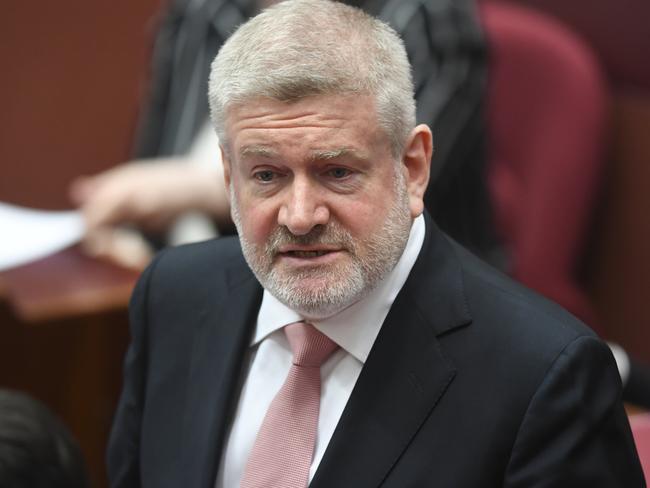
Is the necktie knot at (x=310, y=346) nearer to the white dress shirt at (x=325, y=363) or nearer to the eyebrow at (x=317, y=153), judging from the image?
the white dress shirt at (x=325, y=363)

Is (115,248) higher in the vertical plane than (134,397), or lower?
lower

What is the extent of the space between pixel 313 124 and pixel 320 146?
0.9 inches

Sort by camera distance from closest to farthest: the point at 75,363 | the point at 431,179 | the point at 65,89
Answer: the point at 431,179
the point at 75,363
the point at 65,89

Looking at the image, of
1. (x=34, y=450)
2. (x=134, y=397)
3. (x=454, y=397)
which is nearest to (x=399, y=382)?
(x=454, y=397)

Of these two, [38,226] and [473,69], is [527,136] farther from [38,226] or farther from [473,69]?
[38,226]

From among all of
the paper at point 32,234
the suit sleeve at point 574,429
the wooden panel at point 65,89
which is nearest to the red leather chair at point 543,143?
the paper at point 32,234

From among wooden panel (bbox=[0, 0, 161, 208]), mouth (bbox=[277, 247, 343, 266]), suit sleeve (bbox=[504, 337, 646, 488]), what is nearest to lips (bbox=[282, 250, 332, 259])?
mouth (bbox=[277, 247, 343, 266])

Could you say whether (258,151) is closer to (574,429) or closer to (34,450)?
(574,429)

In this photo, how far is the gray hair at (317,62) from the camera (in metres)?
1.21

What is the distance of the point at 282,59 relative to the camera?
121 cm

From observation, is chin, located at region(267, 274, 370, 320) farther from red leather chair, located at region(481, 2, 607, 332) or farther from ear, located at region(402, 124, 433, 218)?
red leather chair, located at region(481, 2, 607, 332)

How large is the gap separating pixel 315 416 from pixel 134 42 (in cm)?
233

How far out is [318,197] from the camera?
4.12 ft

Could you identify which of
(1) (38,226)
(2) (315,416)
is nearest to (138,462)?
(2) (315,416)
